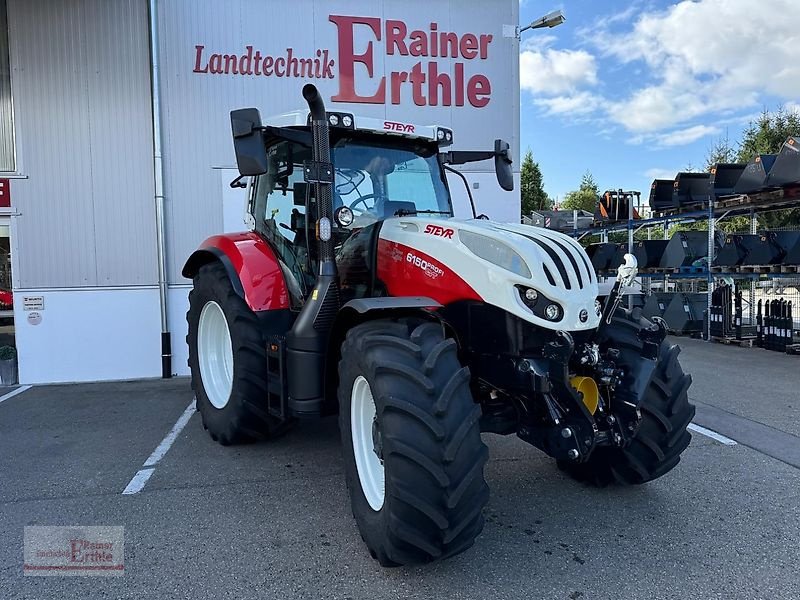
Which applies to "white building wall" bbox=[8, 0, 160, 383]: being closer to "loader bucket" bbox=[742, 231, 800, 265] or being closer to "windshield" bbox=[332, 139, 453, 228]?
"windshield" bbox=[332, 139, 453, 228]

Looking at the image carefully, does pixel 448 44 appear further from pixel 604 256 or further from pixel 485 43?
pixel 604 256

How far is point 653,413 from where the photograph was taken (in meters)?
3.32

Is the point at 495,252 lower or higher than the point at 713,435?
higher

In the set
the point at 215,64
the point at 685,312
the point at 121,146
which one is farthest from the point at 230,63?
the point at 685,312

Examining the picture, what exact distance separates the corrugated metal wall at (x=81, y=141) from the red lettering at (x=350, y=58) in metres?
2.48

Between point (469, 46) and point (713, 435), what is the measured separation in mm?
5949

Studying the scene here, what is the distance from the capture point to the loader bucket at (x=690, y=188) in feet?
42.3

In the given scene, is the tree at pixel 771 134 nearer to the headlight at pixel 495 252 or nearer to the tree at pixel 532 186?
the tree at pixel 532 186

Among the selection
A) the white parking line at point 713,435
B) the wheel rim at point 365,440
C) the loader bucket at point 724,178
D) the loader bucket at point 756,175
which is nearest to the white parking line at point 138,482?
the wheel rim at point 365,440

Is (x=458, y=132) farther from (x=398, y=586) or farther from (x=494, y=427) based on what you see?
(x=398, y=586)

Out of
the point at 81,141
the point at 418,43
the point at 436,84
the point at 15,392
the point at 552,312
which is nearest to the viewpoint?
the point at 552,312

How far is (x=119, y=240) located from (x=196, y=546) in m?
5.54
